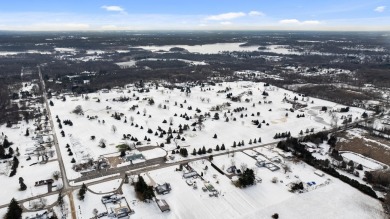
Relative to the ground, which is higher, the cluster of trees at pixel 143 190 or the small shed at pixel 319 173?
the cluster of trees at pixel 143 190

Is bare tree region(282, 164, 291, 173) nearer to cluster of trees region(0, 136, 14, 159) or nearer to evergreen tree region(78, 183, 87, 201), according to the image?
evergreen tree region(78, 183, 87, 201)

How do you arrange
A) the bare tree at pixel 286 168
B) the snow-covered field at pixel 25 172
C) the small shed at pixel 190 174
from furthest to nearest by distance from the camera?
the bare tree at pixel 286 168 < the small shed at pixel 190 174 < the snow-covered field at pixel 25 172

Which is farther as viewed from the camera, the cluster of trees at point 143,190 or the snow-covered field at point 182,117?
the snow-covered field at point 182,117

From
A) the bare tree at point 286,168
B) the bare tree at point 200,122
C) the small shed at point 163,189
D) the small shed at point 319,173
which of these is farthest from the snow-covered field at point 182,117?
the small shed at point 319,173

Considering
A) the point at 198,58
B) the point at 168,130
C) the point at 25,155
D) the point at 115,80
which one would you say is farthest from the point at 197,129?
the point at 198,58

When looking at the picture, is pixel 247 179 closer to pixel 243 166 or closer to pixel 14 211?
pixel 243 166

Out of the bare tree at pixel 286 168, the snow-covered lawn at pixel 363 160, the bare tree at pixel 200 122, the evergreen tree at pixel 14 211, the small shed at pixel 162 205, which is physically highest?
the evergreen tree at pixel 14 211

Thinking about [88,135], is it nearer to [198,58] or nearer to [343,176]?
[343,176]

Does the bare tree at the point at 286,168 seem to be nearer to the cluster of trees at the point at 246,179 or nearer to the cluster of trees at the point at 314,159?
the cluster of trees at the point at 314,159

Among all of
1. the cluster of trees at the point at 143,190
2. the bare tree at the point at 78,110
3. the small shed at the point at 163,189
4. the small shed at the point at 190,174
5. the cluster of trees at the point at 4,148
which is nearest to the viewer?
the cluster of trees at the point at 143,190
